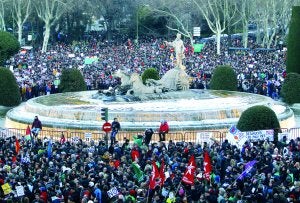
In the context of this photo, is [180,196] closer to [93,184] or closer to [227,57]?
[93,184]

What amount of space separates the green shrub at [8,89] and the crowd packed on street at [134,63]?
4005mm

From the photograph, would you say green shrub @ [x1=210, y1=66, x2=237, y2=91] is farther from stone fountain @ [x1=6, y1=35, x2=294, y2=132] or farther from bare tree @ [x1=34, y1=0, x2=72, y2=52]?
bare tree @ [x1=34, y1=0, x2=72, y2=52]

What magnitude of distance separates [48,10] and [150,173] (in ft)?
171

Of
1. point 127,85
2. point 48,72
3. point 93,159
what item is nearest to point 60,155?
point 93,159

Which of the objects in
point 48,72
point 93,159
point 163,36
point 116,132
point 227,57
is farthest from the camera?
point 163,36

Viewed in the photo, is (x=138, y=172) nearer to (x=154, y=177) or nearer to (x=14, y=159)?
(x=154, y=177)

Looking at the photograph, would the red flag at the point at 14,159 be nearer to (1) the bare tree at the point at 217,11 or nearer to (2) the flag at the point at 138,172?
(2) the flag at the point at 138,172

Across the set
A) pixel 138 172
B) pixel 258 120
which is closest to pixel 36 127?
pixel 258 120

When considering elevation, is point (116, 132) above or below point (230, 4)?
below

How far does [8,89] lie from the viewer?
44.1 meters

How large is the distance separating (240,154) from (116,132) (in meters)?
7.41

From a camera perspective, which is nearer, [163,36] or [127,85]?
[127,85]

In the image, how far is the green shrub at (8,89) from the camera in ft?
143

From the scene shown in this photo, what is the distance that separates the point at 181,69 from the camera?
41.8 m
